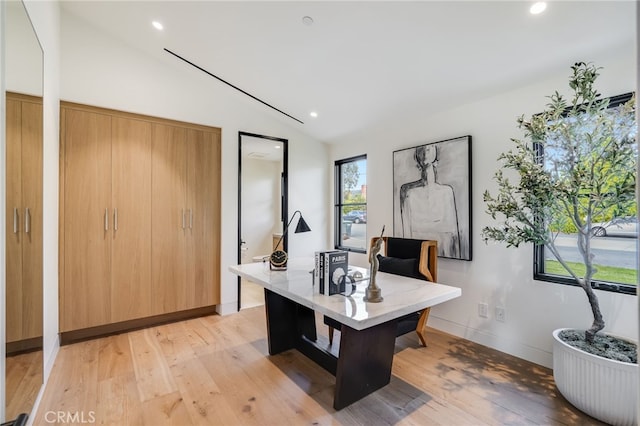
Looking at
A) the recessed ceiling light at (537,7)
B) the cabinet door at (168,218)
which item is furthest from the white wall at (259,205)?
the recessed ceiling light at (537,7)

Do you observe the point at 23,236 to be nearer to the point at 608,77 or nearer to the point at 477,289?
the point at 477,289

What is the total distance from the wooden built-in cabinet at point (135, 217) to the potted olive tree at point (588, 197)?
3.08 meters

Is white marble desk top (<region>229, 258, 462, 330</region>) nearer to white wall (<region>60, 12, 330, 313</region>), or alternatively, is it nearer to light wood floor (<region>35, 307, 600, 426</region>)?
light wood floor (<region>35, 307, 600, 426</region>)

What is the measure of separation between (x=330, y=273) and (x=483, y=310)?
1794 millimetres

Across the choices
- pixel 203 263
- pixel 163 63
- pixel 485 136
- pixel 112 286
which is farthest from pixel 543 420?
pixel 163 63

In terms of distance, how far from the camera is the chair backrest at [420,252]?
2.63 m

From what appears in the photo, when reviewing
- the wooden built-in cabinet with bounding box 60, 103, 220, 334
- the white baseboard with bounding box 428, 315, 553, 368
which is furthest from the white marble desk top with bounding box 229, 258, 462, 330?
the wooden built-in cabinet with bounding box 60, 103, 220, 334

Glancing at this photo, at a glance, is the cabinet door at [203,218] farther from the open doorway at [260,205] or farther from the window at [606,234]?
the window at [606,234]

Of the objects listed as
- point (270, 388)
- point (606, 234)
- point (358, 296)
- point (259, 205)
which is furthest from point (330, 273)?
point (259, 205)

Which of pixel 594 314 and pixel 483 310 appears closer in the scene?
pixel 594 314

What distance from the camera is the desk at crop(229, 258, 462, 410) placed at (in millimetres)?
1550

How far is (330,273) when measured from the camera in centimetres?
181

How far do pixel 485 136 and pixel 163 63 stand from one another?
3424 millimetres

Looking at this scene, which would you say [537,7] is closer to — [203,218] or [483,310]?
[483,310]
